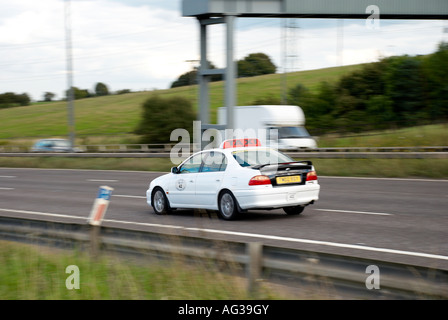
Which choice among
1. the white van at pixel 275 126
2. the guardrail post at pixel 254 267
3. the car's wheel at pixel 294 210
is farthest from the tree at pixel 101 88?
the guardrail post at pixel 254 267

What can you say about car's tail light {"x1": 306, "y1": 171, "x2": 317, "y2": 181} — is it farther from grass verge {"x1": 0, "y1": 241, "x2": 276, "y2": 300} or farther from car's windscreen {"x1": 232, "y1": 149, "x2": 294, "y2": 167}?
grass verge {"x1": 0, "y1": 241, "x2": 276, "y2": 300}

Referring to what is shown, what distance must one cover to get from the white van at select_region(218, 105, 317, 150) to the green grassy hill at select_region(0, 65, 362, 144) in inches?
1371

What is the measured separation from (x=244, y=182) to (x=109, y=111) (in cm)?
8189

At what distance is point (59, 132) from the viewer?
7788cm

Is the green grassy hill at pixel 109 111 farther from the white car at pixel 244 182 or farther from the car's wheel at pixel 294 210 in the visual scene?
the car's wheel at pixel 294 210

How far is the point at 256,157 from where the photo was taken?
12.0 metres

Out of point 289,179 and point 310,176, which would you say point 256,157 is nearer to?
point 289,179

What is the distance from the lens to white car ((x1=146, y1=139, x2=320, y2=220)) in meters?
11.4

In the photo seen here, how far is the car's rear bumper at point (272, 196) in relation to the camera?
11.3 metres

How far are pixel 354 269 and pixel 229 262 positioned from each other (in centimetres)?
141

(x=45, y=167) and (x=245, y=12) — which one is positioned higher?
(x=245, y=12)

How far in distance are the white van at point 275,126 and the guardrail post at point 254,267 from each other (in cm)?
2375
